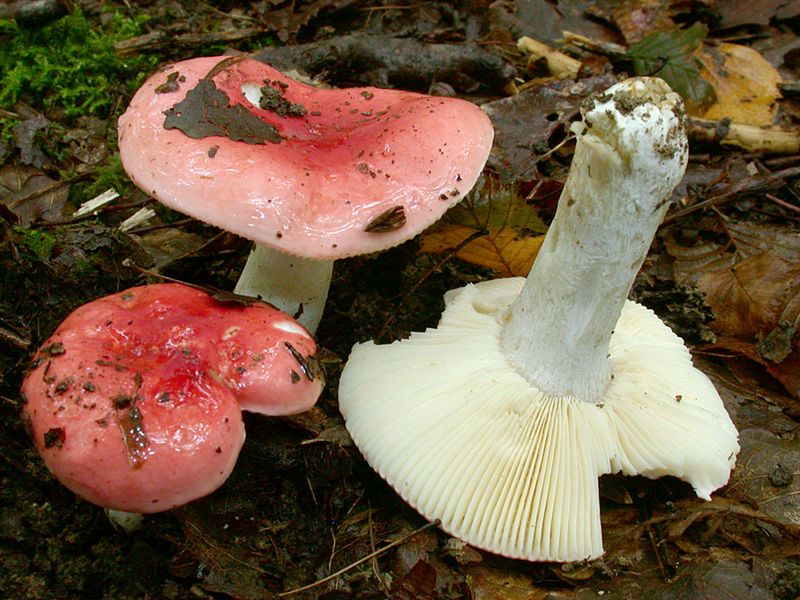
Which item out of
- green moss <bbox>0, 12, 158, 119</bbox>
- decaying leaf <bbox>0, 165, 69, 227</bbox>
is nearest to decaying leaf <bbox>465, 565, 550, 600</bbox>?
decaying leaf <bbox>0, 165, 69, 227</bbox>

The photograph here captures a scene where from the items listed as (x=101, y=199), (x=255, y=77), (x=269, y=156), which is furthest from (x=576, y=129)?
(x=101, y=199)

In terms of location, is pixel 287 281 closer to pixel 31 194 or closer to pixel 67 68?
pixel 31 194

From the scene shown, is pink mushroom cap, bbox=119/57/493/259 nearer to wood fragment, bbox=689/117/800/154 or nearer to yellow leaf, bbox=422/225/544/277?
yellow leaf, bbox=422/225/544/277

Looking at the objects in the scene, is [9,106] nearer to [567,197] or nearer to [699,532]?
[567,197]

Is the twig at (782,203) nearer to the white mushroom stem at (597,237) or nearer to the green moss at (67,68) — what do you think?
the white mushroom stem at (597,237)

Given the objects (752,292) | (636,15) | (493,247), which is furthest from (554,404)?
(636,15)
